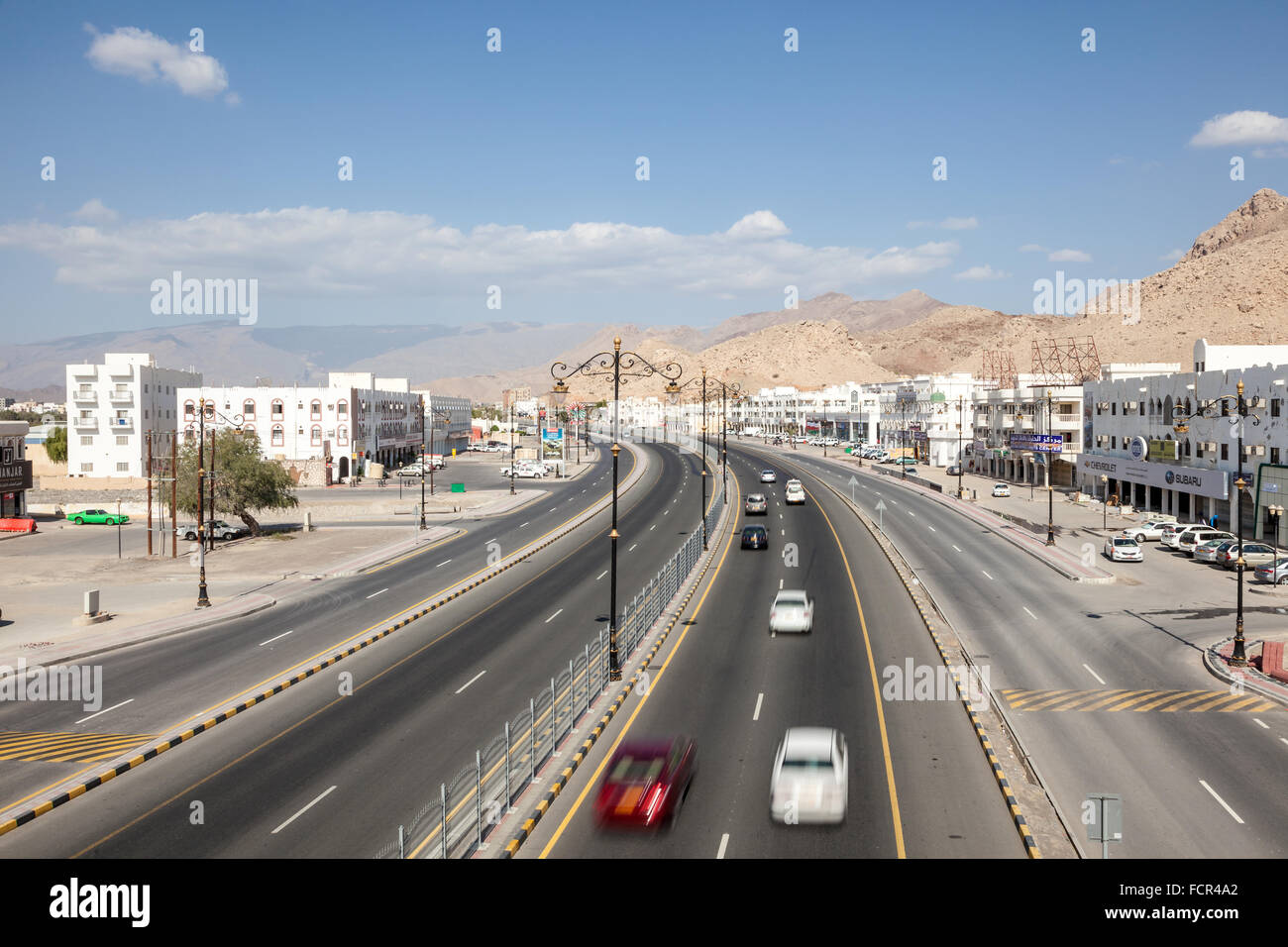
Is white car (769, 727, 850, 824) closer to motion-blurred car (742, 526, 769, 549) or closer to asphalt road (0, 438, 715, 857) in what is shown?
asphalt road (0, 438, 715, 857)

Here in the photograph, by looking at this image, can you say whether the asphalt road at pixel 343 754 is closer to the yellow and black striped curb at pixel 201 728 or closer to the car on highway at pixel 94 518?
the yellow and black striped curb at pixel 201 728

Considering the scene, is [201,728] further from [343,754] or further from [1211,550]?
[1211,550]

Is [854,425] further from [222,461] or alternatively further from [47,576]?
[47,576]

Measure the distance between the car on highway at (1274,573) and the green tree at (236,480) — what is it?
58092 mm

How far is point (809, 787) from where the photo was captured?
16.2 m

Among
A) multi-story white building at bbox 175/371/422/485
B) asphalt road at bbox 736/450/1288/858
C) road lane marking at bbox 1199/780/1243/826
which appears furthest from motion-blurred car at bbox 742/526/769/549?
multi-story white building at bbox 175/371/422/485

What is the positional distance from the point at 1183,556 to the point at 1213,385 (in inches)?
582

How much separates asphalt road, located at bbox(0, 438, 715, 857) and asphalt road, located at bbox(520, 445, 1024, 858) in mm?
3441

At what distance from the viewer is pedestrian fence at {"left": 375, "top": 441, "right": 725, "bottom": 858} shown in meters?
14.9

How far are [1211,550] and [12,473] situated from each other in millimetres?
86643

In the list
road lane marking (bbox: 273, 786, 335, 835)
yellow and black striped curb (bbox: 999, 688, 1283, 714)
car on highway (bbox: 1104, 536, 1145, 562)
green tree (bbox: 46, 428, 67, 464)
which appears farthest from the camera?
green tree (bbox: 46, 428, 67, 464)

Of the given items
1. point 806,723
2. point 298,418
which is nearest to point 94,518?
point 298,418
